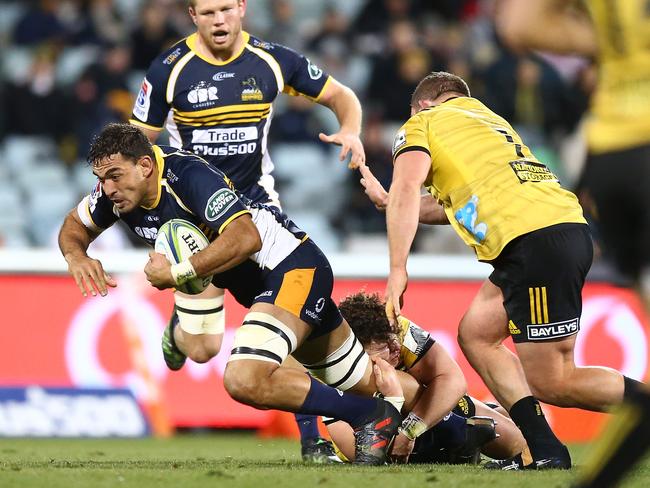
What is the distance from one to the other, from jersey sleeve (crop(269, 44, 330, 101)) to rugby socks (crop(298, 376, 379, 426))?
2.37 m

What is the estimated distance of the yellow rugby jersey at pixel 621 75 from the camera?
142 inches

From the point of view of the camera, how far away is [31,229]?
1296 cm

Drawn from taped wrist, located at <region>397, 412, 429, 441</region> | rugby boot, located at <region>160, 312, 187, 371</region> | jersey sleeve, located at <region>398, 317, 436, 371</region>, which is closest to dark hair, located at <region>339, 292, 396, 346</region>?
jersey sleeve, located at <region>398, 317, 436, 371</region>

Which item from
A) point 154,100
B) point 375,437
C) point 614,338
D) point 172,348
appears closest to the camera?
point 375,437

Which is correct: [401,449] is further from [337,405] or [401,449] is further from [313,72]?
[313,72]

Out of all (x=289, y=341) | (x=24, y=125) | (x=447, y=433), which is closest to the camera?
(x=289, y=341)

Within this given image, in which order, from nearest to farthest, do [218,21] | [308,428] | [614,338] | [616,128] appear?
[616,128], [308,428], [218,21], [614,338]

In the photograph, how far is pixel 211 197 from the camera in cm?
604

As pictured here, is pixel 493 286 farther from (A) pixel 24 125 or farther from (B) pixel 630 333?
(A) pixel 24 125

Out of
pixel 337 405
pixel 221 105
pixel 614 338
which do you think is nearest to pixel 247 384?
pixel 337 405

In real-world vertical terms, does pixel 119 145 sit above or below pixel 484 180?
above

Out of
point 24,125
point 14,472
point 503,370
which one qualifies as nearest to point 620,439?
point 503,370

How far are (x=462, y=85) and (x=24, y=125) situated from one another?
27.5 ft

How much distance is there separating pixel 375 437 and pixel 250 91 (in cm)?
257
